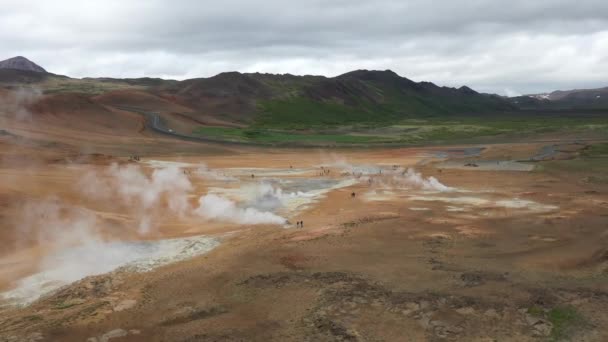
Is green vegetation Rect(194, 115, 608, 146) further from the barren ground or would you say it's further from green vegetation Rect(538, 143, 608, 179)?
the barren ground

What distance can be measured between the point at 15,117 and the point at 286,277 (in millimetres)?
93932

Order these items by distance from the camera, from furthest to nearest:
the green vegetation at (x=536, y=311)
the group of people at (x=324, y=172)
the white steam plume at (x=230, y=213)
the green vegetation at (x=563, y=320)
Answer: the group of people at (x=324, y=172) < the white steam plume at (x=230, y=213) < the green vegetation at (x=536, y=311) < the green vegetation at (x=563, y=320)

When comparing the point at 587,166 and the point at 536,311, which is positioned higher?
the point at 587,166

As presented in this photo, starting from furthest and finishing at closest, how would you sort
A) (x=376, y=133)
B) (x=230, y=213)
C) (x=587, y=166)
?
1. (x=376, y=133)
2. (x=587, y=166)
3. (x=230, y=213)

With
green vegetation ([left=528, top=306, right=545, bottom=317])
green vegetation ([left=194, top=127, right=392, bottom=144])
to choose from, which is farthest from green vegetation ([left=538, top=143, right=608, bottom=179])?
green vegetation ([left=194, top=127, right=392, bottom=144])

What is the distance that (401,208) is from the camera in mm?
42312

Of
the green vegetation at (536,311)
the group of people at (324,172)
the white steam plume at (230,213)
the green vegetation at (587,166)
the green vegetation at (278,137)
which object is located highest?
the green vegetation at (278,137)

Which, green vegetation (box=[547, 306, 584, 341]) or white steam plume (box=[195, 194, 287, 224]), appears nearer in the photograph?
green vegetation (box=[547, 306, 584, 341])

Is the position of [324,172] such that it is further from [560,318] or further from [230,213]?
[560,318]

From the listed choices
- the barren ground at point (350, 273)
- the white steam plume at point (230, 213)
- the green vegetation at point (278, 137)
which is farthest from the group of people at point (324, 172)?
the green vegetation at point (278, 137)

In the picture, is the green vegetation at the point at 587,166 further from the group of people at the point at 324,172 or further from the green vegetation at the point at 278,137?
the green vegetation at the point at 278,137

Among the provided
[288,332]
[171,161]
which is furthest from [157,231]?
[171,161]

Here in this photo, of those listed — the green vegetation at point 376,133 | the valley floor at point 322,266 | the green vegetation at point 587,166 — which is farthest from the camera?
the green vegetation at point 376,133

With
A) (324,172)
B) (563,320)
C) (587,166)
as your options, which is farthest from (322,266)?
(587,166)
